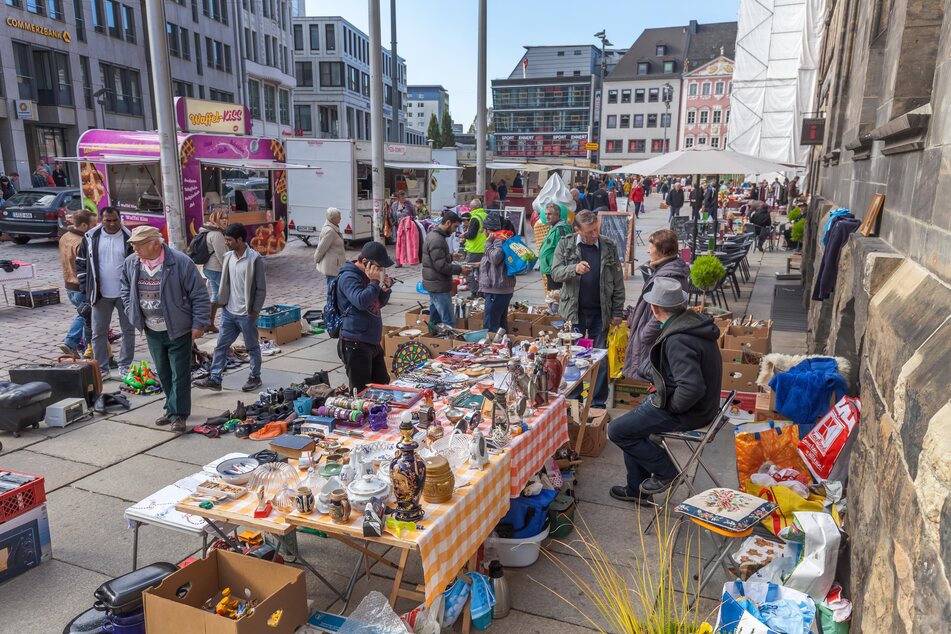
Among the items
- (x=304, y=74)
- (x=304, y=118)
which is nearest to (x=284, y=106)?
(x=304, y=118)

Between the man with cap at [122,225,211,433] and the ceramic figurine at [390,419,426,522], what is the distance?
3.61m

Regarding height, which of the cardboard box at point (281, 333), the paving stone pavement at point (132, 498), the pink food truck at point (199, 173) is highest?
the pink food truck at point (199, 173)

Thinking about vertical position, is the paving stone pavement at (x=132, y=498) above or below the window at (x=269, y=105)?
below

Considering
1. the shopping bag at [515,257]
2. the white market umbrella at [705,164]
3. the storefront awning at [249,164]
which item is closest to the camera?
the shopping bag at [515,257]

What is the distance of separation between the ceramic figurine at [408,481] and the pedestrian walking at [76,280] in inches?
244

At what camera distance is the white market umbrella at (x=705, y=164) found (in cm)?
997

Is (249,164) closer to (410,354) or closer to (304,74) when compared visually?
(410,354)

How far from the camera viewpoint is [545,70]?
108 meters

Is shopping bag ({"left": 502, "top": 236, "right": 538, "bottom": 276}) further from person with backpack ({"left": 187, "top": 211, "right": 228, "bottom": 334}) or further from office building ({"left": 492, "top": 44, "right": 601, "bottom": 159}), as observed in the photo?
office building ({"left": 492, "top": 44, "right": 601, "bottom": 159})

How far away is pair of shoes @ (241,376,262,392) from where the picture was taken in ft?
25.8

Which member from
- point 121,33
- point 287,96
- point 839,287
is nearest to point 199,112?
point 839,287

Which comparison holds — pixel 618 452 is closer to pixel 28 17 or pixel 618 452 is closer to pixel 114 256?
pixel 114 256

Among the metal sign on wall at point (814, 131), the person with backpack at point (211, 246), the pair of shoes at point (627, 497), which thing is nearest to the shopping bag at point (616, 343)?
the pair of shoes at point (627, 497)

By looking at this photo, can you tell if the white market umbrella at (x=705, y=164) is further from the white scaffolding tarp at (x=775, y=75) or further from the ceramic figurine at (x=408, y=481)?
the white scaffolding tarp at (x=775, y=75)
